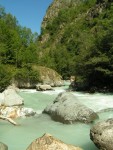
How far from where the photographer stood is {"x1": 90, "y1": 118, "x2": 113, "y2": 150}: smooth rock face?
458 inches

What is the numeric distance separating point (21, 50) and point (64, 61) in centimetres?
2691

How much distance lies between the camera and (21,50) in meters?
45.6

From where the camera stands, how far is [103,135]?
38.9 ft

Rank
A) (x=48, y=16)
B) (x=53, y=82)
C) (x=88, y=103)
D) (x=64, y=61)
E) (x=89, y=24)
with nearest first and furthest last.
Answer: (x=88, y=103), (x=53, y=82), (x=64, y=61), (x=89, y=24), (x=48, y=16)

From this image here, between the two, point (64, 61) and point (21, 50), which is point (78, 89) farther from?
point (64, 61)

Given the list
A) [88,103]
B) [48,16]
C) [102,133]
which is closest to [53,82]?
[88,103]

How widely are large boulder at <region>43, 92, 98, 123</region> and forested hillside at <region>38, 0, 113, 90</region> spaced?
13.8 metres

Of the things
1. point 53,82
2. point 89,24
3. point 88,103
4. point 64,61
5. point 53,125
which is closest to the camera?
point 53,125

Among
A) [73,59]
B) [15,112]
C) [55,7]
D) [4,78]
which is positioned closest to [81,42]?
[73,59]

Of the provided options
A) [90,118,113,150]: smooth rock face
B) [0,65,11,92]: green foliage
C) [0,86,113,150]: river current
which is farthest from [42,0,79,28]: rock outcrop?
[90,118,113,150]: smooth rock face

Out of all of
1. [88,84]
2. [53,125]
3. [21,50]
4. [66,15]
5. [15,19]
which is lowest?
[53,125]

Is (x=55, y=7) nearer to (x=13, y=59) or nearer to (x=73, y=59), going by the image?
(x=73, y=59)

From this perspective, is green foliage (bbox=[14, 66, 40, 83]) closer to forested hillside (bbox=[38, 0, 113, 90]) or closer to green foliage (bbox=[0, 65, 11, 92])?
green foliage (bbox=[0, 65, 11, 92])

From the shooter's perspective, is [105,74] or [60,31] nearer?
[105,74]
